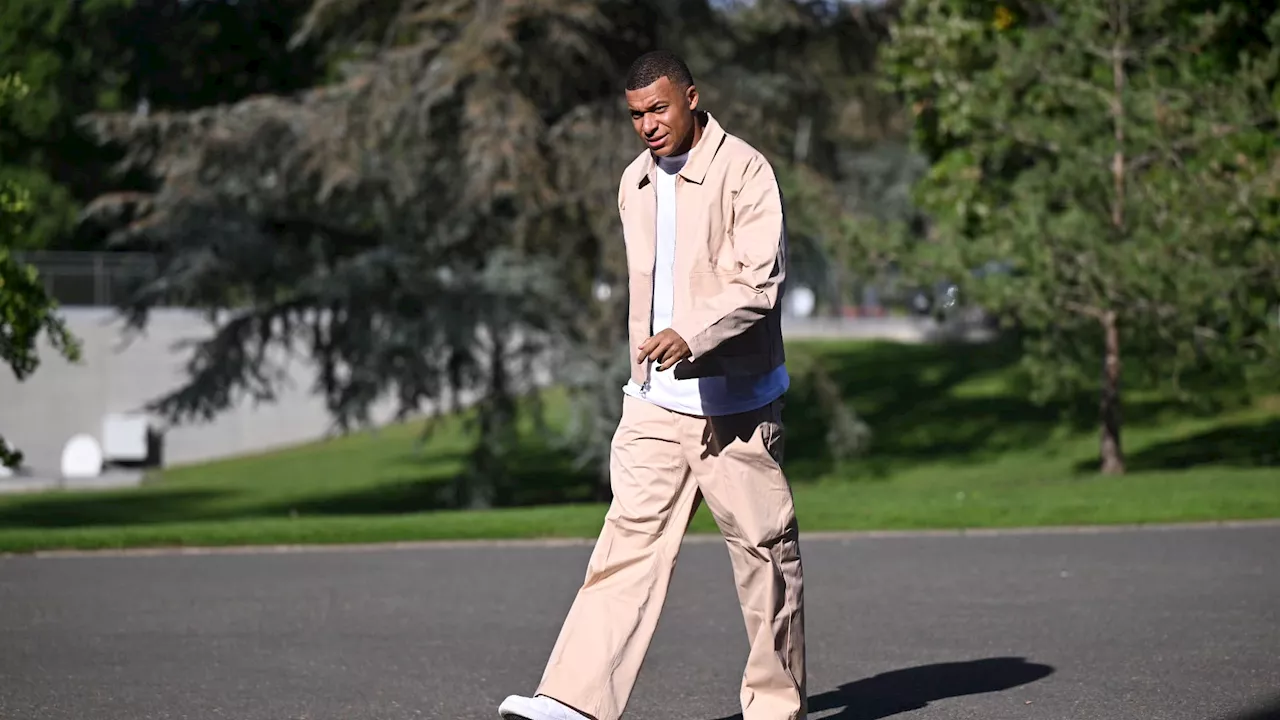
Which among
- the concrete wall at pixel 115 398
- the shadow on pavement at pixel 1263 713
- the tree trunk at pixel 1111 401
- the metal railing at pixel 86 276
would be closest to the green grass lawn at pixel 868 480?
the tree trunk at pixel 1111 401

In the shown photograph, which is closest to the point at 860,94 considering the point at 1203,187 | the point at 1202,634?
the point at 1203,187

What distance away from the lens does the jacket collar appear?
5195 mm

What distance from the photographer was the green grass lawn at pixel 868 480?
13.2 metres

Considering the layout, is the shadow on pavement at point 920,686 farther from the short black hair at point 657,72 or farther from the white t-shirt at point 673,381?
the short black hair at point 657,72

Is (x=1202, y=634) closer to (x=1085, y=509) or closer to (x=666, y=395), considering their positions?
(x=666, y=395)

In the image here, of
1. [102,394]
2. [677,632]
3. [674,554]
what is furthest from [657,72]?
[102,394]

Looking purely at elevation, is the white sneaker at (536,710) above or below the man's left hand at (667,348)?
below

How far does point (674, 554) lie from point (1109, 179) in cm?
1615

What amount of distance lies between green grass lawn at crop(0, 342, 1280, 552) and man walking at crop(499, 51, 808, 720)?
7420 mm

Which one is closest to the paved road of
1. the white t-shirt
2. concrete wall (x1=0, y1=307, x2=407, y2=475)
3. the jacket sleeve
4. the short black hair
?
the white t-shirt

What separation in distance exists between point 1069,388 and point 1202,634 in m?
13.6

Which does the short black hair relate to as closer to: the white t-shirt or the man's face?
the man's face

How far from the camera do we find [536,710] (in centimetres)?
514

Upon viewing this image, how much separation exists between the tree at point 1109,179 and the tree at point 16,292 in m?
9.95
